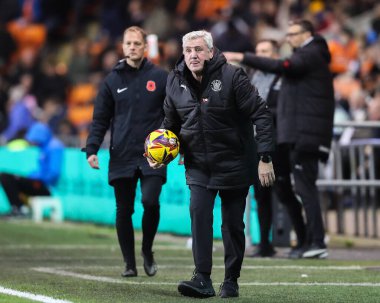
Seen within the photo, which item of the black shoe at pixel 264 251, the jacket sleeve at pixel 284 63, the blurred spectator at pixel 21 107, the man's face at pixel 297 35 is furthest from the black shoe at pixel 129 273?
the blurred spectator at pixel 21 107

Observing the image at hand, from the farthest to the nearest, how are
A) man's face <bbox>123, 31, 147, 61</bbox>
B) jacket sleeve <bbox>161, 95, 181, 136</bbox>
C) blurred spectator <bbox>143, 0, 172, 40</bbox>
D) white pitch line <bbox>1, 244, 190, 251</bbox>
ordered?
blurred spectator <bbox>143, 0, 172, 40</bbox> → white pitch line <bbox>1, 244, 190, 251</bbox> → man's face <bbox>123, 31, 147, 61</bbox> → jacket sleeve <bbox>161, 95, 181, 136</bbox>

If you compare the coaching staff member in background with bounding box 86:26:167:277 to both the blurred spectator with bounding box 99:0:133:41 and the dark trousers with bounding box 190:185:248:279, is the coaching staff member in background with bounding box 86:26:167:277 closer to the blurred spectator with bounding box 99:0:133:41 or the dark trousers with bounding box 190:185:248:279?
the dark trousers with bounding box 190:185:248:279

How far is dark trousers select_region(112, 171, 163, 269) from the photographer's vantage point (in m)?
10.7

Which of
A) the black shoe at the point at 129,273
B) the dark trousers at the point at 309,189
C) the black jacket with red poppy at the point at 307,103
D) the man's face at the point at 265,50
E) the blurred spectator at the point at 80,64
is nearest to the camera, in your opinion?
the black shoe at the point at 129,273

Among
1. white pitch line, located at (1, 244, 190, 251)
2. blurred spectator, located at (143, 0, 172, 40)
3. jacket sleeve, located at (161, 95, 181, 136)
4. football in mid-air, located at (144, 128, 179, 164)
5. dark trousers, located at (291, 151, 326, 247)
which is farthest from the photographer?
blurred spectator, located at (143, 0, 172, 40)

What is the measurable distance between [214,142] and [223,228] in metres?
0.64

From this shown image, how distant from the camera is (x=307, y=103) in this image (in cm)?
1251

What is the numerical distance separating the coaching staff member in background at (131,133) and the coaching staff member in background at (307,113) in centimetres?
197

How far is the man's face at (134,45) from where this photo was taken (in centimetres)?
1084

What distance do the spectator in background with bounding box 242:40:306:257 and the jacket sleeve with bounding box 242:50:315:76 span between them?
514 millimetres

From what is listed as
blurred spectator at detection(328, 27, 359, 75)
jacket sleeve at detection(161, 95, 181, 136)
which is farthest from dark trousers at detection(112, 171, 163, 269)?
blurred spectator at detection(328, 27, 359, 75)

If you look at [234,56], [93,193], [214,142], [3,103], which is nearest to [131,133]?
[234,56]

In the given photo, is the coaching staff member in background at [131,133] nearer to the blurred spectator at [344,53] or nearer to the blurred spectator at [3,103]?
the blurred spectator at [344,53]

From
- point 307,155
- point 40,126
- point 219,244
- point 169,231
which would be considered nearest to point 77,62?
point 40,126
